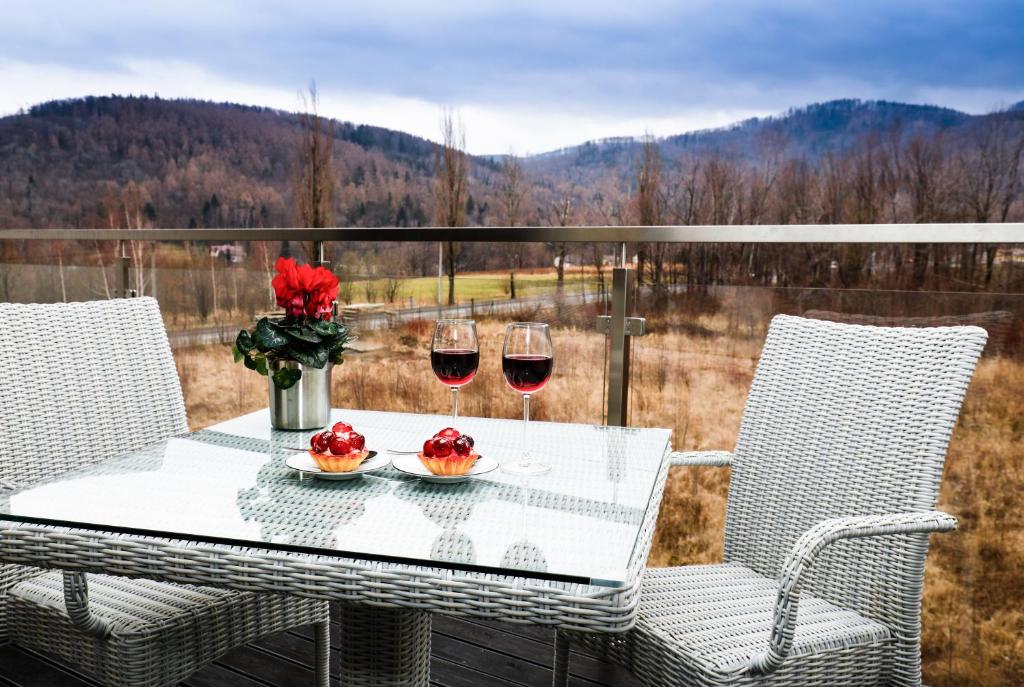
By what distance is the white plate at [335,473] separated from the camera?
1277mm

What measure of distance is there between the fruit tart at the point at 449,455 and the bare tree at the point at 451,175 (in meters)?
10.3

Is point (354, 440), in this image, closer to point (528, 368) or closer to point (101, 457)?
point (528, 368)

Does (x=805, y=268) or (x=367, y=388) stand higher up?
(x=805, y=268)

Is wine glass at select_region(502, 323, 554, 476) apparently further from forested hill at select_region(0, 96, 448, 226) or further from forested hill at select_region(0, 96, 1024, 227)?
forested hill at select_region(0, 96, 448, 226)

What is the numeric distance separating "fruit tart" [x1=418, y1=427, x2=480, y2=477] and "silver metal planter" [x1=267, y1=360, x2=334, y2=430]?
43 centimetres

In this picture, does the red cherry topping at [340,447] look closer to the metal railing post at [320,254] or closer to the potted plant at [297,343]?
the potted plant at [297,343]

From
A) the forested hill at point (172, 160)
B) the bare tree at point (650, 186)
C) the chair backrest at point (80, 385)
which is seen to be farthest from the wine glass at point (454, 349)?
the forested hill at point (172, 160)

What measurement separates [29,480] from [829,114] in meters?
11.2

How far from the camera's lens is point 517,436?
Result: 167 centimetres

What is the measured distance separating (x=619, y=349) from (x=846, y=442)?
2.89 feet

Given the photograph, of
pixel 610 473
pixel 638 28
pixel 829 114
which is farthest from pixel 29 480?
pixel 638 28

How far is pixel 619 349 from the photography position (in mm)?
2502

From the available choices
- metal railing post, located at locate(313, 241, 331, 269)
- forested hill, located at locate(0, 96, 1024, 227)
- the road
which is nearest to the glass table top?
the road

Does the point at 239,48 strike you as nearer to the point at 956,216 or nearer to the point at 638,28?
the point at 638,28
